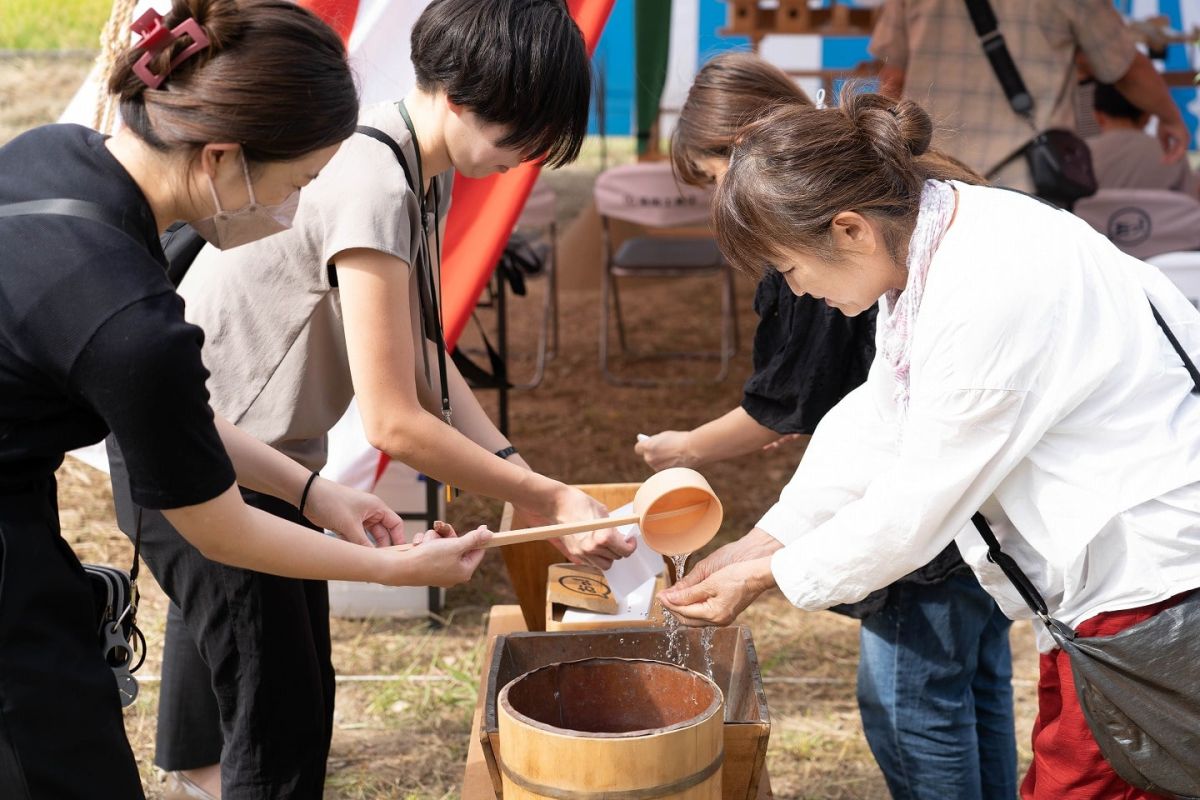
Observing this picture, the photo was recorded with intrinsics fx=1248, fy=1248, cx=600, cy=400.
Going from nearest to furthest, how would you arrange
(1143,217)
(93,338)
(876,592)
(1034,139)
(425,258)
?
1. (93,338)
2. (425,258)
3. (876,592)
4. (1034,139)
5. (1143,217)

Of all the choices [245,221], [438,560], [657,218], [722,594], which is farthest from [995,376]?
[657,218]

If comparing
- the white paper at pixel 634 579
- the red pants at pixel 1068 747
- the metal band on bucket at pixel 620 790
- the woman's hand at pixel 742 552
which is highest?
the metal band on bucket at pixel 620 790

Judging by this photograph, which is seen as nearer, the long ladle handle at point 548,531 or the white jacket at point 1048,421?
the white jacket at point 1048,421

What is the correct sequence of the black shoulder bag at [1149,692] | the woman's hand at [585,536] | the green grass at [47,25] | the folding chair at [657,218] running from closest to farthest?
the black shoulder bag at [1149,692], the woman's hand at [585,536], the folding chair at [657,218], the green grass at [47,25]

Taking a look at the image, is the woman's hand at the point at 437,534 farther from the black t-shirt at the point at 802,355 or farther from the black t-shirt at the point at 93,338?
the black t-shirt at the point at 802,355

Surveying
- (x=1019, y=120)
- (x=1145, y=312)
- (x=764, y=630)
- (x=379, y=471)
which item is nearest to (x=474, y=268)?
(x=379, y=471)

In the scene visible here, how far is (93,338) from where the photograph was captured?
1.08 metres

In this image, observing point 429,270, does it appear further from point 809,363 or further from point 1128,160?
point 1128,160

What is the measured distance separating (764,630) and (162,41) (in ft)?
8.37

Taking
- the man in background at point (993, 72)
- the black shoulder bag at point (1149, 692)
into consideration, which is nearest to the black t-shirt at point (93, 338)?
the black shoulder bag at point (1149, 692)

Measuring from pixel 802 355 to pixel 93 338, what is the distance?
1175mm

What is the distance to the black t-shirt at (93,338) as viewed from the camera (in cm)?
108

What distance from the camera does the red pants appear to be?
144 centimetres

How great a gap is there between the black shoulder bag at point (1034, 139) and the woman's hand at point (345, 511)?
272 centimetres
